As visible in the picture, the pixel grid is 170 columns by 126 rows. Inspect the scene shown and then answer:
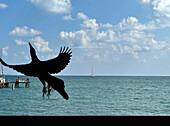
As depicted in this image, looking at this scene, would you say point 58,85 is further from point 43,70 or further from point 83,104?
point 83,104

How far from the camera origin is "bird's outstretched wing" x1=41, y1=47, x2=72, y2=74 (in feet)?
9.18

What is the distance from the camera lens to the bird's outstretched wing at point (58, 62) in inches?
110

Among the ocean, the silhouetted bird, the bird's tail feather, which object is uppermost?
the silhouetted bird

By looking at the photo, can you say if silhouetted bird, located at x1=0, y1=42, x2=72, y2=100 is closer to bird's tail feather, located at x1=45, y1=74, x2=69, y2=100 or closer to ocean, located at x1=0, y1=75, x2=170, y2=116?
bird's tail feather, located at x1=45, y1=74, x2=69, y2=100

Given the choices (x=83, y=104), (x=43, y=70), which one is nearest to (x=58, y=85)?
(x=43, y=70)

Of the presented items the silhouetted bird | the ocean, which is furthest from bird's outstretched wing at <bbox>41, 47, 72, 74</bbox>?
the ocean

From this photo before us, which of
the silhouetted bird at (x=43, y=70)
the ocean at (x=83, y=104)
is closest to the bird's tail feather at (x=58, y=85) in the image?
the silhouetted bird at (x=43, y=70)

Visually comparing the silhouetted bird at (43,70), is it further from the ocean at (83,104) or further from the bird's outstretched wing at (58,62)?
the ocean at (83,104)
